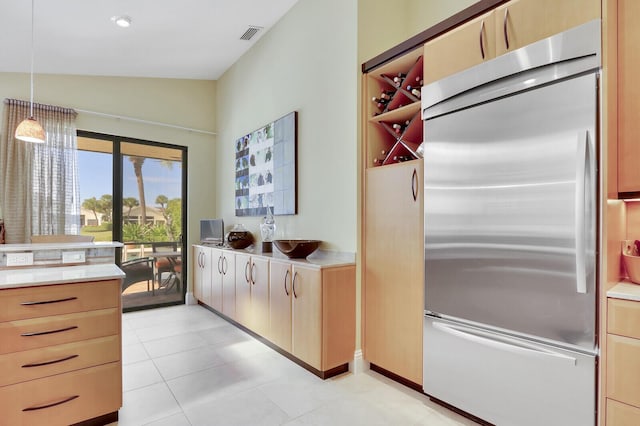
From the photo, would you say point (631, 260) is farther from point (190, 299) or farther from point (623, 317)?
point (190, 299)

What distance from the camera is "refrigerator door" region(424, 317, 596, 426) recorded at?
1571mm

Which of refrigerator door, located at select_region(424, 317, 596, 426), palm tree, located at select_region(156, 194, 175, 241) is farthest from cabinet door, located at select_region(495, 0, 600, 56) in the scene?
palm tree, located at select_region(156, 194, 175, 241)

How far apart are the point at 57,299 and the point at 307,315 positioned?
1.60 meters

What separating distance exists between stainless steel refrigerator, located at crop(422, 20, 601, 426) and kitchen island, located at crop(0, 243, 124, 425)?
76.8 inches

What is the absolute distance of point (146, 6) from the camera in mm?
3047

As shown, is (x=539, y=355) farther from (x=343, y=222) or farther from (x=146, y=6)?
(x=146, y=6)

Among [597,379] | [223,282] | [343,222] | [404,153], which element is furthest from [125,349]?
[597,379]

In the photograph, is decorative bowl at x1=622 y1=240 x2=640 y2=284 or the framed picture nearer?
decorative bowl at x1=622 y1=240 x2=640 y2=284

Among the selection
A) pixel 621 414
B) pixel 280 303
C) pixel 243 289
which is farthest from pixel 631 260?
pixel 243 289

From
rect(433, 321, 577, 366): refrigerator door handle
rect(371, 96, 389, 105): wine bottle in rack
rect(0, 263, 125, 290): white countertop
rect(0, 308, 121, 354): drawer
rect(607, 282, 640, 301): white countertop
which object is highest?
rect(371, 96, 389, 105): wine bottle in rack

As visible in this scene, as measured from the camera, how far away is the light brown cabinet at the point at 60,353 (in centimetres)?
173

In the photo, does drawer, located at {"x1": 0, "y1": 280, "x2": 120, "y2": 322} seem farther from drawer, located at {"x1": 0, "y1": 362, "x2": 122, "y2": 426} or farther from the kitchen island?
drawer, located at {"x1": 0, "y1": 362, "x2": 122, "y2": 426}

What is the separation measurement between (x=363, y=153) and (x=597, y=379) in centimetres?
198

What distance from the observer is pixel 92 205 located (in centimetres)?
431
